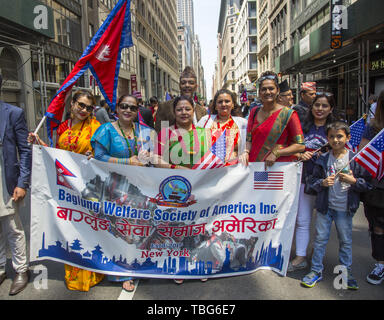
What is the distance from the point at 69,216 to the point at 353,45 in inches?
533

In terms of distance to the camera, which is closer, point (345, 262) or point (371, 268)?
point (345, 262)

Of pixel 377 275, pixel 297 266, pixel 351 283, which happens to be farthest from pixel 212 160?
pixel 377 275

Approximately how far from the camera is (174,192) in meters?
3.06

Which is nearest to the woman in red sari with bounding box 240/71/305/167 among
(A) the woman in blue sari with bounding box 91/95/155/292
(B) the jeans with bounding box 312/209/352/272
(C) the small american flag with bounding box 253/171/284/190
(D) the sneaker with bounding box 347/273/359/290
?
(C) the small american flag with bounding box 253/171/284/190

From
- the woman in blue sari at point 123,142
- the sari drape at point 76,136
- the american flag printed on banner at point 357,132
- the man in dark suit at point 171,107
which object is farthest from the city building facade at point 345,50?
the sari drape at point 76,136

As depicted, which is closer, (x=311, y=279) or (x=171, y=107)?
(x=311, y=279)

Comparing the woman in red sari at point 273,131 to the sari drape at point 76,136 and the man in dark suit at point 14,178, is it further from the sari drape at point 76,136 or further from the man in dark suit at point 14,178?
the man in dark suit at point 14,178

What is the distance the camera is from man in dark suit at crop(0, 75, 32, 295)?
308 cm

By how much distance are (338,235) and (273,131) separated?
4.13 feet

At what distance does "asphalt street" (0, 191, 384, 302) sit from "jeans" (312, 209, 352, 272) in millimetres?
237

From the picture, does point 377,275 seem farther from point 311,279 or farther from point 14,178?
point 14,178

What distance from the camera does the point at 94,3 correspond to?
26516mm
